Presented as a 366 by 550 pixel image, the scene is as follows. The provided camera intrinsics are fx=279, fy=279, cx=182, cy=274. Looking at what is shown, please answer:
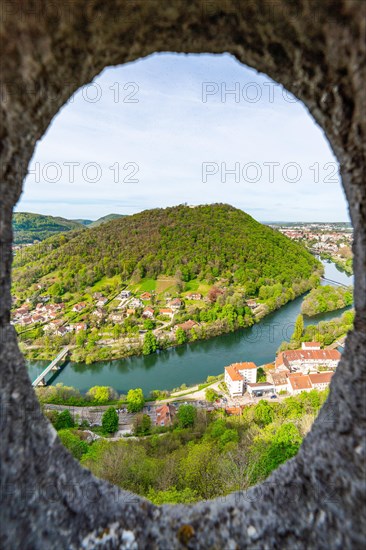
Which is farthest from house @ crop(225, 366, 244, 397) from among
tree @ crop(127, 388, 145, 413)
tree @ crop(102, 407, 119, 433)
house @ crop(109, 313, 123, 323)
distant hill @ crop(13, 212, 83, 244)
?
distant hill @ crop(13, 212, 83, 244)

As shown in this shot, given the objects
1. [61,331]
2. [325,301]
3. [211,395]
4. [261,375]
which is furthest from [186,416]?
[325,301]

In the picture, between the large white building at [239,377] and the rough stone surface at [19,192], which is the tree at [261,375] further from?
the rough stone surface at [19,192]

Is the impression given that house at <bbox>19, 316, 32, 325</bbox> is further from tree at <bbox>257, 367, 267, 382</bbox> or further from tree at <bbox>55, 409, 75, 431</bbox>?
tree at <bbox>257, 367, 267, 382</bbox>

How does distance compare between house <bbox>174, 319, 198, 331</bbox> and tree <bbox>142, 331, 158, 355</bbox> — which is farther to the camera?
house <bbox>174, 319, 198, 331</bbox>

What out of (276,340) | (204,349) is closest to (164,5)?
(204,349)

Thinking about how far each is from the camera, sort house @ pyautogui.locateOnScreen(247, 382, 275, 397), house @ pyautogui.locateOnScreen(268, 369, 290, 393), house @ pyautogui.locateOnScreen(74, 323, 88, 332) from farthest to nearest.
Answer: house @ pyautogui.locateOnScreen(74, 323, 88, 332) < house @ pyautogui.locateOnScreen(268, 369, 290, 393) < house @ pyautogui.locateOnScreen(247, 382, 275, 397)

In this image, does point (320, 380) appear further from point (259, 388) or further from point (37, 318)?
point (37, 318)

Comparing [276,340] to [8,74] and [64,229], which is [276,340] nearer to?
[8,74]
